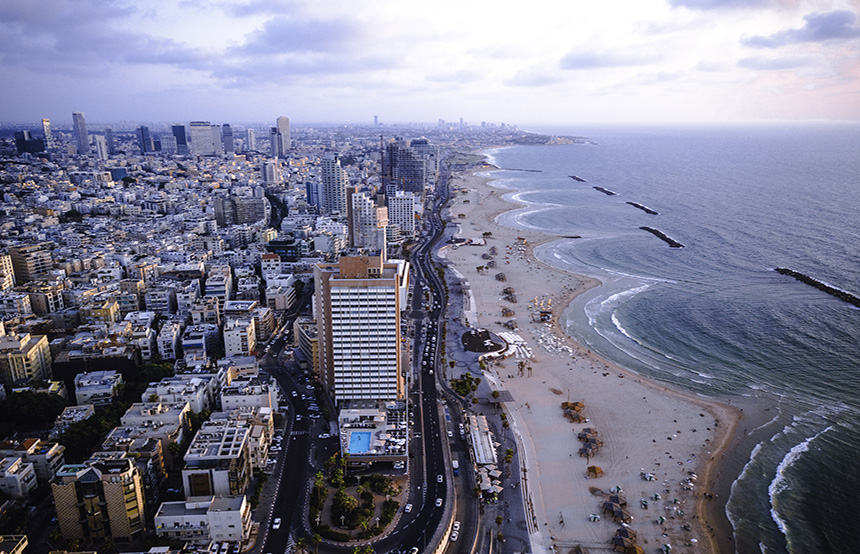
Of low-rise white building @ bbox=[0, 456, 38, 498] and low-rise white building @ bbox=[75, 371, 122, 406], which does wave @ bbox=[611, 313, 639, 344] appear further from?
low-rise white building @ bbox=[0, 456, 38, 498]

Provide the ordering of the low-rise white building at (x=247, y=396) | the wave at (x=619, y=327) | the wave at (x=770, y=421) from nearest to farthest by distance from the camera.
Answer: the low-rise white building at (x=247, y=396) < the wave at (x=770, y=421) < the wave at (x=619, y=327)

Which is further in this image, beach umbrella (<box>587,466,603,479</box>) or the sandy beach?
beach umbrella (<box>587,466,603,479</box>)

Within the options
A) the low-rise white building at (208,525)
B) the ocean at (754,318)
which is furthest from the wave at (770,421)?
the low-rise white building at (208,525)

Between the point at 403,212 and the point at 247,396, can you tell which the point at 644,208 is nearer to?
the point at 403,212

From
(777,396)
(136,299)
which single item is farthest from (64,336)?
(777,396)

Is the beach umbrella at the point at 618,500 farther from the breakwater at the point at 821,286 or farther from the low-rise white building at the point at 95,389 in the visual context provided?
the breakwater at the point at 821,286

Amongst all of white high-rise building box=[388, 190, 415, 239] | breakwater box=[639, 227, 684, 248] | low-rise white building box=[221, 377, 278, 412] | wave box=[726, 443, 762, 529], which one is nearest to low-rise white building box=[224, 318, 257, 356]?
low-rise white building box=[221, 377, 278, 412]

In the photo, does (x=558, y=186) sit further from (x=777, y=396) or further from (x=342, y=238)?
(x=777, y=396)
